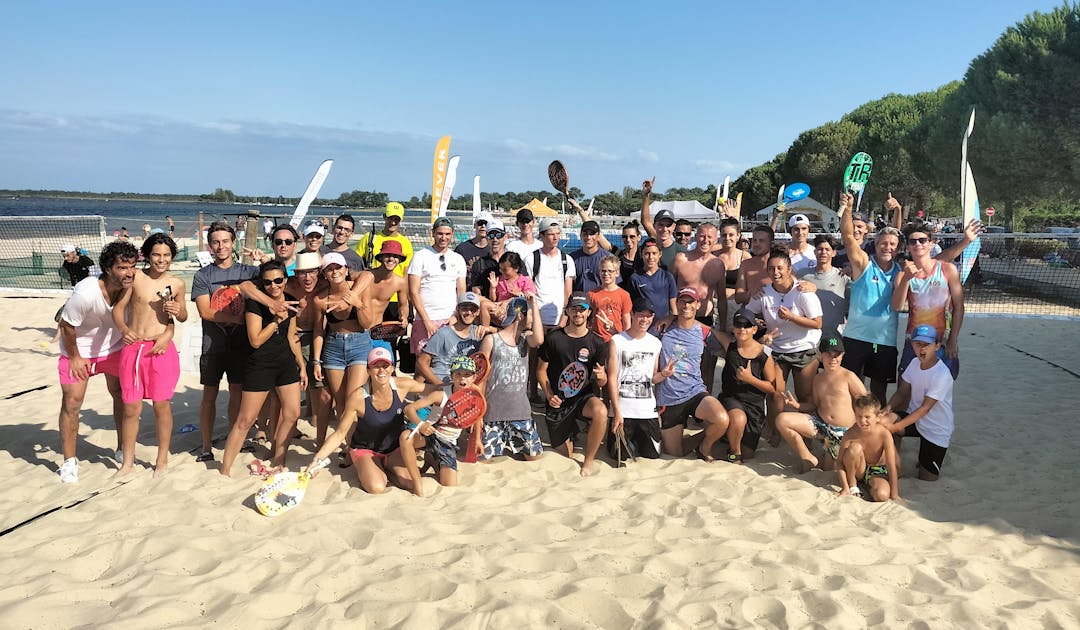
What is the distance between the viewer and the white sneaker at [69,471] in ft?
14.8

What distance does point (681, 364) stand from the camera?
5.04m

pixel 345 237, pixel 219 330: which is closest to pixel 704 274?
pixel 345 237

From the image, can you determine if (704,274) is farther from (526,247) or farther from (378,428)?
(378,428)

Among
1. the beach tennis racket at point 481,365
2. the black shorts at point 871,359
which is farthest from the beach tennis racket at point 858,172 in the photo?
the beach tennis racket at point 481,365

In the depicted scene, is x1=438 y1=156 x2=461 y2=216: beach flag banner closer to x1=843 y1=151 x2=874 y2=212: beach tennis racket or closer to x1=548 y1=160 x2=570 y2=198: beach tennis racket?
x1=548 y1=160 x2=570 y2=198: beach tennis racket

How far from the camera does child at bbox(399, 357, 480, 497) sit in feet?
14.6

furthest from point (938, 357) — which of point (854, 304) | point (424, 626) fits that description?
point (424, 626)

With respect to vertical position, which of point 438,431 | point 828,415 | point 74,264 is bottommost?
point 438,431

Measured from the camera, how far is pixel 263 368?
4531mm

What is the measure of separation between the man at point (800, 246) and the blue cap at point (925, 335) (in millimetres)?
1254

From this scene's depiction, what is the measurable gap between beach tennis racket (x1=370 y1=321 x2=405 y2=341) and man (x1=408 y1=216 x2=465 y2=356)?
16cm

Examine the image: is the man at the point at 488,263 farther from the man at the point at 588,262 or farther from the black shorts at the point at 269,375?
the black shorts at the point at 269,375

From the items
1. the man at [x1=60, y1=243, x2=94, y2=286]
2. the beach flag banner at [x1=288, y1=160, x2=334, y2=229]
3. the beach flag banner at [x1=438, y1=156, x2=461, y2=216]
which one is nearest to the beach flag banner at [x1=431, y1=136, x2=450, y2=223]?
the beach flag banner at [x1=438, y1=156, x2=461, y2=216]

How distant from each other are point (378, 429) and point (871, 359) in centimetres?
390
